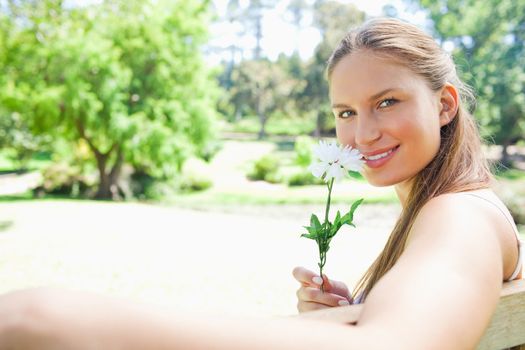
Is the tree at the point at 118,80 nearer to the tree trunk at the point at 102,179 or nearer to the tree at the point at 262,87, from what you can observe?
the tree trunk at the point at 102,179

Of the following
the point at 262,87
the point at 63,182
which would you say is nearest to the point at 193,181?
the point at 63,182

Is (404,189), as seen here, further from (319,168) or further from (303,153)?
(303,153)

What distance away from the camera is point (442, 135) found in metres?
1.05

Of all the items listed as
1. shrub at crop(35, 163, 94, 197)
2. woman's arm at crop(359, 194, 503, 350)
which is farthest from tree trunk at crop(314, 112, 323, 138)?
woman's arm at crop(359, 194, 503, 350)

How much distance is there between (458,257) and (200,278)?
7033 millimetres

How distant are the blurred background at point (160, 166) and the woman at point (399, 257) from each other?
2.8 inches

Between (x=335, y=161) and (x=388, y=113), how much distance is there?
0.46 feet

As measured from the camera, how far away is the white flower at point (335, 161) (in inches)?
37.5

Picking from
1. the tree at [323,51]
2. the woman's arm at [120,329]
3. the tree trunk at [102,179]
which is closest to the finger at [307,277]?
the woman's arm at [120,329]

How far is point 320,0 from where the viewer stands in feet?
127

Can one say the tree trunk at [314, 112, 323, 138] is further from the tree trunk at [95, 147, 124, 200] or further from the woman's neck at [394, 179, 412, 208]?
the woman's neck at [394, 179, 412, 208]

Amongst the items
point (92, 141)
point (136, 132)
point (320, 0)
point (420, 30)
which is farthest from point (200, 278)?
point (320, 0)

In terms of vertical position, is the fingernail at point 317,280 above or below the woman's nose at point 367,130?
below

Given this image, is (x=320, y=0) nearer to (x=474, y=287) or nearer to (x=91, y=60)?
(x=91, y=60)
